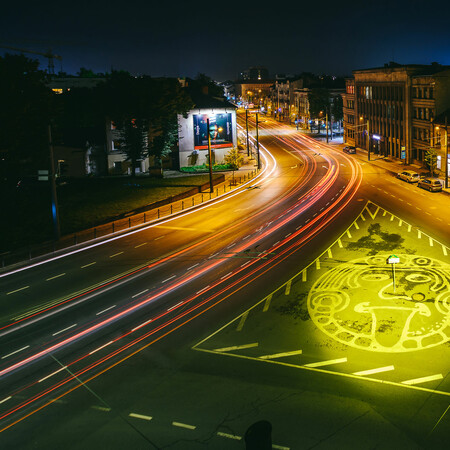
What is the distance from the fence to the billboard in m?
14.6

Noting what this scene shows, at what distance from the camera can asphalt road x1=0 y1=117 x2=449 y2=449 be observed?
42.3 feet

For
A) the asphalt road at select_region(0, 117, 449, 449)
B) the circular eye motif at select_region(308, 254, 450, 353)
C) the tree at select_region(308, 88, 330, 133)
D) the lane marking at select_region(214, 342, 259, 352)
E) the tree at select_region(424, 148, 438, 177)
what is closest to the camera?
the asphalt road at select_region(0, 117, 449, 449)

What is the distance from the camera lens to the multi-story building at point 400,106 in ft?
200

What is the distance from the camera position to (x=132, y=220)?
41094 millimetres

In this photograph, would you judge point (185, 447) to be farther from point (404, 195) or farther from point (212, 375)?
point (404, 195)

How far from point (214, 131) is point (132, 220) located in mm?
36943

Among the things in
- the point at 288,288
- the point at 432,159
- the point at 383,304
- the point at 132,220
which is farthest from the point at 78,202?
the point at 432,159

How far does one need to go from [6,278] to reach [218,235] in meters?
14.5

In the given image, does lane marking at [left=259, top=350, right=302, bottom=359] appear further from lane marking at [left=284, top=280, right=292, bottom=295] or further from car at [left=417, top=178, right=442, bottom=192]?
car at [left=417, top=178, right=442, bottom=192]

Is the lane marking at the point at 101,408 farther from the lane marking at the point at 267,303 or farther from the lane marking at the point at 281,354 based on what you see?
the lane marking at the point at 267,303

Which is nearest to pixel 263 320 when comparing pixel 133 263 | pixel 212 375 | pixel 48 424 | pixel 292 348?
pixel 292 348

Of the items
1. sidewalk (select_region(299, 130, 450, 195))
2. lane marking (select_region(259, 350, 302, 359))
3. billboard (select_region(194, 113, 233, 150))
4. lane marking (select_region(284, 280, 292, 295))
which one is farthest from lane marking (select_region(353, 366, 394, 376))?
billboard (select_region(194, 113, 233, 150))

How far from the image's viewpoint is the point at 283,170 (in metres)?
68.4

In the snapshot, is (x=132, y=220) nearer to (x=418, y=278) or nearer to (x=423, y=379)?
(x=418, y=278)
